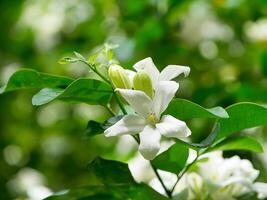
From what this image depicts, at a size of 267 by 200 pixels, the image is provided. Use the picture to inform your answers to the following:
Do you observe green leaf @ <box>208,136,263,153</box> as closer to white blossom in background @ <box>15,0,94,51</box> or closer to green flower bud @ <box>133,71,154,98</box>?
green flower bud @ <box>133,71,154,98</box>

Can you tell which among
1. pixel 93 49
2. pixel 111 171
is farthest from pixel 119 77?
pixel 93 49

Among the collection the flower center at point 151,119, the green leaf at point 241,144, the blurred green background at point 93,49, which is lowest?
the blurred green background at point 93,49

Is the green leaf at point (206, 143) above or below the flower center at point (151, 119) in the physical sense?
below

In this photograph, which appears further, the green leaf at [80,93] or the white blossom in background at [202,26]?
the white blossom in background at [202,26]

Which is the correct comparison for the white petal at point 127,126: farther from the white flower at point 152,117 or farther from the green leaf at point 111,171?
the green leaf at point 111,171

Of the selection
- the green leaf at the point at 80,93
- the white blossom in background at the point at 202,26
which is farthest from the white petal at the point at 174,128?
the white blossom in background at the point at 202,26

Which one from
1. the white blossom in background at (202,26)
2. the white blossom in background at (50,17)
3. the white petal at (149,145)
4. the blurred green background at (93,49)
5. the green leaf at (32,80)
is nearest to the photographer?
the white petal at (149,145)
